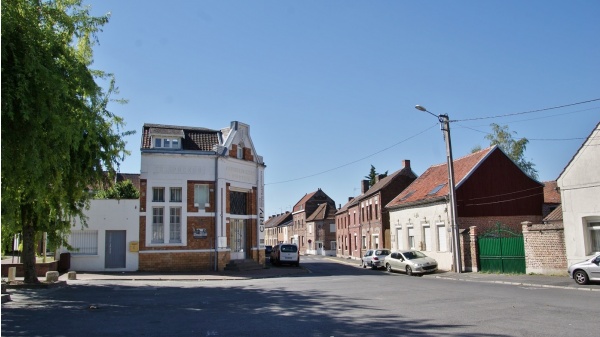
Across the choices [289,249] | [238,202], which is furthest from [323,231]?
[238,202]

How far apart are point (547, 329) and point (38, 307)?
12.5m

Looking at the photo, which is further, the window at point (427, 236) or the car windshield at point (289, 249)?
the car windshield at point (289, 249)

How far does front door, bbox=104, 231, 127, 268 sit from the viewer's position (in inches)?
1154

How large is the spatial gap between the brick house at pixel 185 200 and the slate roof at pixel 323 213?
146 ft

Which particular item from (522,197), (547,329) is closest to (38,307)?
(547,329)

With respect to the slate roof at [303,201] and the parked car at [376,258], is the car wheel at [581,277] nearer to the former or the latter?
the parked car at [376,258]

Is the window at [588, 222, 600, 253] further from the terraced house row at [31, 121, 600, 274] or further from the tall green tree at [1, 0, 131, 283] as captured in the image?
the tall green tree at [1, 0, 131, 283]

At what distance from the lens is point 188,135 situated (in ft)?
106

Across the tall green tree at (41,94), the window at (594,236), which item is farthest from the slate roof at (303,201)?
the tall green tree at (41,94)

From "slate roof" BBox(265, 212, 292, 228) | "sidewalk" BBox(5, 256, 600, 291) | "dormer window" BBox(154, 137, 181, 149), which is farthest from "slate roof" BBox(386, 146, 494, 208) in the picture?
"slate roof" BBox(265, 212, 292, 228)

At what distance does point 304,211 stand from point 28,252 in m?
65.3

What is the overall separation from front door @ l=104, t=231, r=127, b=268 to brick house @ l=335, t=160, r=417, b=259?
23184mm

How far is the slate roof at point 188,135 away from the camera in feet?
101

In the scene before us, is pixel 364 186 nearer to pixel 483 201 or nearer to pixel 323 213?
pixel 323 213
